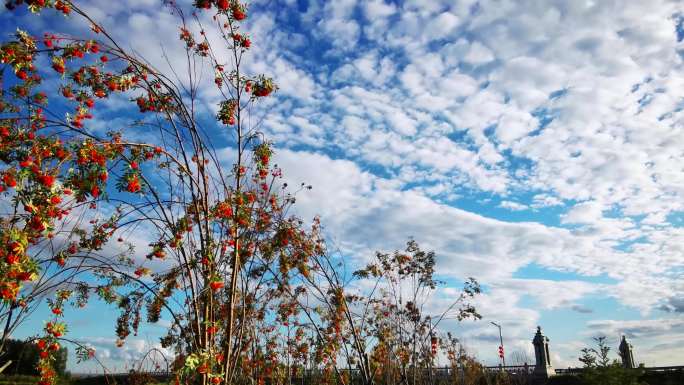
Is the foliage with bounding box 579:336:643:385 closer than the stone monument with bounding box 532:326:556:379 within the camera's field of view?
Yes

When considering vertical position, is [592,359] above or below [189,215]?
below

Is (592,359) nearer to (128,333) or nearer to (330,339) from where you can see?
(330,339)

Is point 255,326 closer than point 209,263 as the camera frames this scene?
No

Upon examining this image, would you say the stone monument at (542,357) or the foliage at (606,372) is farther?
the stone monument at (542,357)

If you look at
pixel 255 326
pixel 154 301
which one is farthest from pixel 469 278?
pixel 154 301

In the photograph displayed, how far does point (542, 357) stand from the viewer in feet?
79.1

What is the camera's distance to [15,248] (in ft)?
14.2

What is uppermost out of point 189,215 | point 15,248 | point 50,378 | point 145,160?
point 145,160

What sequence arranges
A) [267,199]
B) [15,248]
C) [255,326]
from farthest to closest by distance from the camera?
1. [255,326]
2. [267,199]
3. [15,248]

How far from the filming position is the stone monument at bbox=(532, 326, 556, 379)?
2383 centimetres

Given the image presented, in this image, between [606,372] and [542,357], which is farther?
[542,357]

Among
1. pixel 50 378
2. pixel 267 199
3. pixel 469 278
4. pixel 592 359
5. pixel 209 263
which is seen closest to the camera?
pixel 209 263

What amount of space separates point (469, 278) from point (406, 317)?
206 centimetres

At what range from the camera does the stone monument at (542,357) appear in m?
23.8
